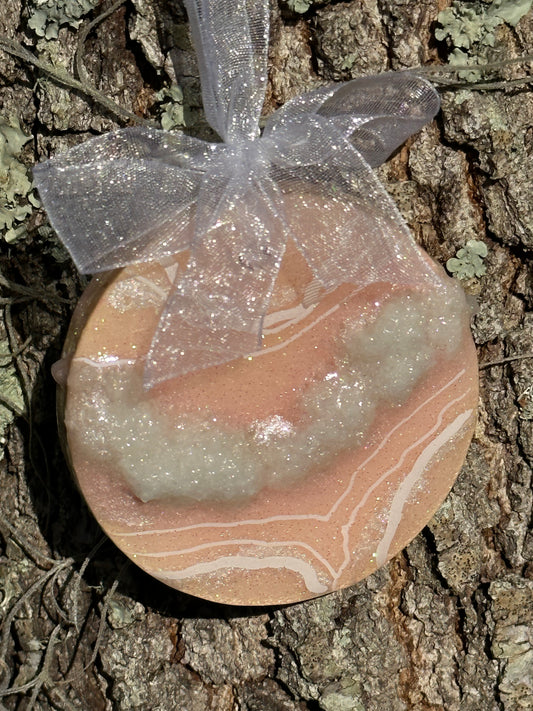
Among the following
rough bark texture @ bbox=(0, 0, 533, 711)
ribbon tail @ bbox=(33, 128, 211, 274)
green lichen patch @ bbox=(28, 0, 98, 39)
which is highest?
green lichen patch @ bbox=(28, 0, 98, 39)

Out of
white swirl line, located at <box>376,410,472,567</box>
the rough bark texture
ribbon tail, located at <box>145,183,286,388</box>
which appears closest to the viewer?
ribbon tail, located at <box>145,183,286,388</box>

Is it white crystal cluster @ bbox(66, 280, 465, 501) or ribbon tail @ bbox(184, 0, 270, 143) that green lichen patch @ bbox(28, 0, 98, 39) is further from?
white crystal cluster @ bbox(66, 280, 465, 501)

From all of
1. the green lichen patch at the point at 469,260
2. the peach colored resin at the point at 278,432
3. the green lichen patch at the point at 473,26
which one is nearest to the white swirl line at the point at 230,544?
the peach colored resin at the point at 278,432

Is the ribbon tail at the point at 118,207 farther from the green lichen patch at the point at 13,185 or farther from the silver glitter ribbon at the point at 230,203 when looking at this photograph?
the green lichen patch at the point at 13,185

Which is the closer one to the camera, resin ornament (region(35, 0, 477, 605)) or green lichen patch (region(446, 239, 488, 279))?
resin ornament (region(35, 0, 477, 605))

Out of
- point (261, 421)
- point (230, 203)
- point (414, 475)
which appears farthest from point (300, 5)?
point (414, 475)

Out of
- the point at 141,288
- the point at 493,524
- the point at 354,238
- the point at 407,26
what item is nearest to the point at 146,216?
the point at 141,288

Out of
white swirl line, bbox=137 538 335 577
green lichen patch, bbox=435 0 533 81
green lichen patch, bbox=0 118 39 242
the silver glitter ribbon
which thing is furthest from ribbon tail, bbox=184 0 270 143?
white swirl line, bbox=137 538 335 577

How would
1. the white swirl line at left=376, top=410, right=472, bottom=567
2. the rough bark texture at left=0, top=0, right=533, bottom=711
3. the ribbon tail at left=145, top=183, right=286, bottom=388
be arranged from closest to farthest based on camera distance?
the ribbon tail at left=145, top=183, right=286, bottom=388 < the white swirl line at left=376, top=410, right=472, bottom=567 < the rough bark texture at left=0, top=0, right=533, bottom=711
